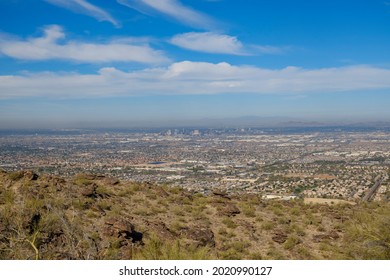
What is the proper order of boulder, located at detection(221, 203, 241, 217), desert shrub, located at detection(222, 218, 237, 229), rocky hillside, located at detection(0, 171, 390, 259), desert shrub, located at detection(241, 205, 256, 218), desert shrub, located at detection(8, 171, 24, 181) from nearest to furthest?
rocky hillside, located at detection(0, 171, 390, 259) → desert shrub, located at detection(222, 218, 237, 229) → desert shrub, located at detection(8, 171, 24, 181) → boulder, located at detection(221, 203, 241, 217) → desert shrub, located at detection(241, 205, 256, 218)

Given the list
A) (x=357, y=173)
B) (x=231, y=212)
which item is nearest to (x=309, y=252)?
(x=231, y=212)

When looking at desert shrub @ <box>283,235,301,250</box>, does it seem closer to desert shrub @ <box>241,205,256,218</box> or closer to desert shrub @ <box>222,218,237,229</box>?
desert shrub @ <box>222,218,237,229</box>

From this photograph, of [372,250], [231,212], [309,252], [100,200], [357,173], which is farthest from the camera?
[357,173]

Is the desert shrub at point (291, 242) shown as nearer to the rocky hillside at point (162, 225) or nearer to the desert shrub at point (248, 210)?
the rocky hillside at point (162, 225)

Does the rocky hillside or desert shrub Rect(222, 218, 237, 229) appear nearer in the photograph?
the rocky hillside

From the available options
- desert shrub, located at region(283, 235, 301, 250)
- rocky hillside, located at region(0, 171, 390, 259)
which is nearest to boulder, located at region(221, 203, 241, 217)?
rocky hillside, located at region(0, 171, 390, 259)

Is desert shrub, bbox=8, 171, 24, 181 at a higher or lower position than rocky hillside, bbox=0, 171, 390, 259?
higher

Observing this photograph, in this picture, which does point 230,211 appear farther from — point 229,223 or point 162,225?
point 162,225
